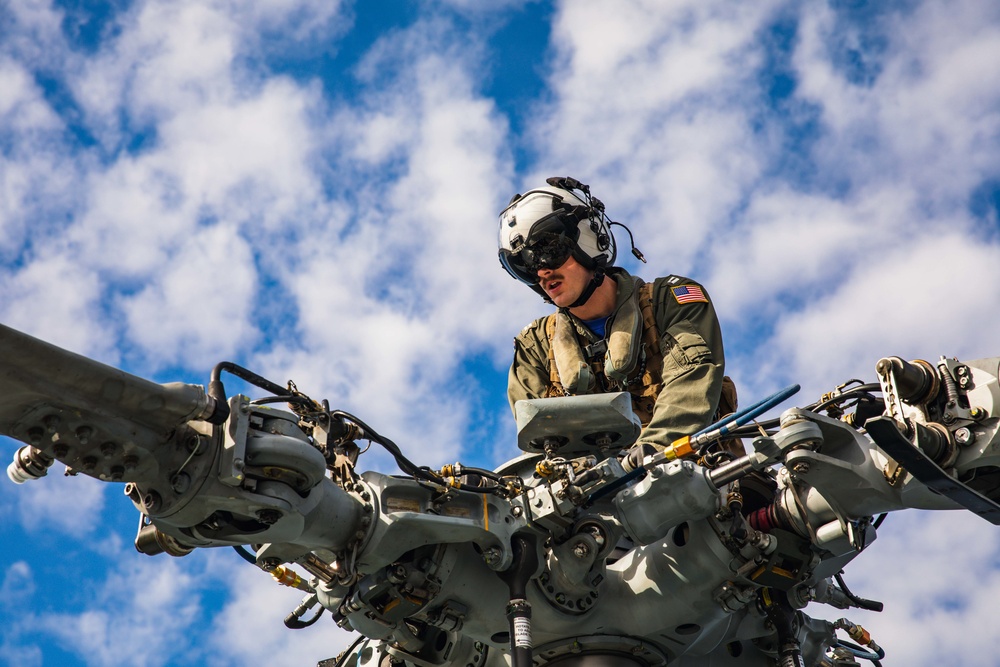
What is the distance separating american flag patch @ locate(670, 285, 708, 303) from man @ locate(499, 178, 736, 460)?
0.01 metres

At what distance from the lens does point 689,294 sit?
1400 cm

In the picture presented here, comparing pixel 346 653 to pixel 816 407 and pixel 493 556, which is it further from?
pixel 816 407

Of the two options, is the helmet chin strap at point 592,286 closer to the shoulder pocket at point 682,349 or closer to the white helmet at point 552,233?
the white helmet at point 552,233

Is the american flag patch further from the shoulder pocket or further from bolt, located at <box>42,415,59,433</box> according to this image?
bolt, located at <box>42,415,59,433</box>

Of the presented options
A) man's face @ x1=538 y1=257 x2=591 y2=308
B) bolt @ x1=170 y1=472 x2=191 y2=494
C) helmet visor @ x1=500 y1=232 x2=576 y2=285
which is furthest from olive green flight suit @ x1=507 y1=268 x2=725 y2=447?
bolt @ x1=170 y1=472 x2=191 y2=494

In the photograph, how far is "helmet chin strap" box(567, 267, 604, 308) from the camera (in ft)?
46.9

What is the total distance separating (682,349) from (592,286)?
1.52 metres

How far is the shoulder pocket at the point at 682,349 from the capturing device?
13.2 m

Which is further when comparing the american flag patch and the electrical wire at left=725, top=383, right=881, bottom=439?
the american flag patch

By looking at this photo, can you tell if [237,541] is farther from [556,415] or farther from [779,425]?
[779,425]

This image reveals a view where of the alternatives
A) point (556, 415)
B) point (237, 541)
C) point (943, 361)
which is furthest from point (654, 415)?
point (237, 541)

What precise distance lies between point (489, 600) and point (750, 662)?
2990 millimetres

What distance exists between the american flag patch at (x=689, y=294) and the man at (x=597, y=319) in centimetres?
1

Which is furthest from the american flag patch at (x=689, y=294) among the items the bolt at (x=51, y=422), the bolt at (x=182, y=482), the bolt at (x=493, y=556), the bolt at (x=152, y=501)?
the bolt at (x=51, y=422)
